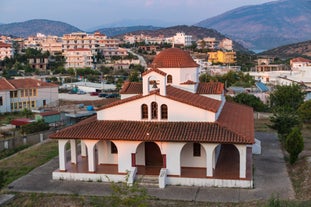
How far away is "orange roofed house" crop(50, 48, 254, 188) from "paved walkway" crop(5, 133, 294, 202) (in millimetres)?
529

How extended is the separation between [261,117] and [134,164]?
76.2ft

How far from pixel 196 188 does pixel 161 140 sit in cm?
275

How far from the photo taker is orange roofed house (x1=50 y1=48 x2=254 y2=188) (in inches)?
778

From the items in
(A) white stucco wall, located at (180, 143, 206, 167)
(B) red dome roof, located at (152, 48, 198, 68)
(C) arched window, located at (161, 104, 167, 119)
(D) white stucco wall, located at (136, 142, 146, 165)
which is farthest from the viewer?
(B) red dome roof, located at (152, 48, 198, 68)

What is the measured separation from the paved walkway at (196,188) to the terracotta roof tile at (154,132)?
225 cm

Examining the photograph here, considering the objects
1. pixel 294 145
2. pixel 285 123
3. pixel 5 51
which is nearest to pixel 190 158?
pixel 294 145

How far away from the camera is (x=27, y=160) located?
996 inches

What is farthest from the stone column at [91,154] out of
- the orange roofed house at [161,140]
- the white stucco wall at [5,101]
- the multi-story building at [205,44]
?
the multi-story building at [205,44]

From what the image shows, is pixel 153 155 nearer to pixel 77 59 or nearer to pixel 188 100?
pixel 188 100

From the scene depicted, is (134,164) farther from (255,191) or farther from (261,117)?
(261,117)

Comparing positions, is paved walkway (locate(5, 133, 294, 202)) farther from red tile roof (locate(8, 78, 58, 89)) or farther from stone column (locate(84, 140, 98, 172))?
red tile roof (locate(8, 78, 58, 89))

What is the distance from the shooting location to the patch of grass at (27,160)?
73.9ft

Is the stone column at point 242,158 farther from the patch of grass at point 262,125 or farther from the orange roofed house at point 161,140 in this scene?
the patch of grass at point 262,125

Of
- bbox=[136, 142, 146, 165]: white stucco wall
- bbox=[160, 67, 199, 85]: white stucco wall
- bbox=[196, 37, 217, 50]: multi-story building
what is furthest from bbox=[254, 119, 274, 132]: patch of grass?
bbox=[196, 37, 217, 50]: multi-story building
